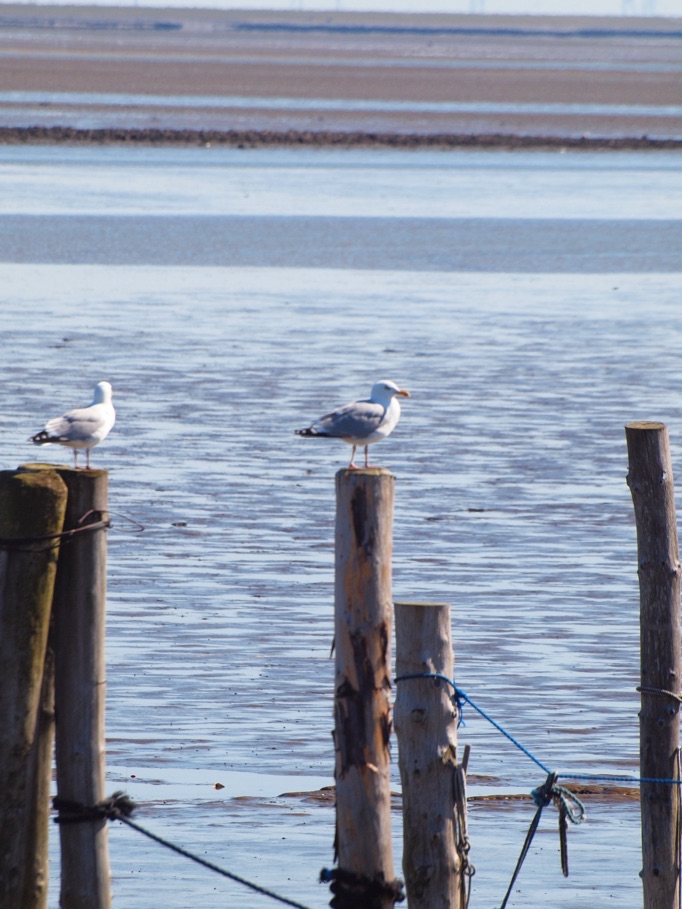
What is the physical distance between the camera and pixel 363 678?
5.72 m

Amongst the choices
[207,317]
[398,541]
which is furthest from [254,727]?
A: [207,317]

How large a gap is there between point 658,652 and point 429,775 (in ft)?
2.99

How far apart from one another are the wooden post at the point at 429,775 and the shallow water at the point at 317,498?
1067mm

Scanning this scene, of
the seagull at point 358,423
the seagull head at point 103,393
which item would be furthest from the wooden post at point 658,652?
the seagull head at point 103,393

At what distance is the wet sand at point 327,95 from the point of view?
185 feet

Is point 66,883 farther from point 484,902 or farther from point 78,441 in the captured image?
point 78,441

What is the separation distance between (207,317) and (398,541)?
1073 cm

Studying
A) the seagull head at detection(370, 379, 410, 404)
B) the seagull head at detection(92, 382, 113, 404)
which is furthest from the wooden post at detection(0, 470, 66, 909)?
the seagull head at detection(92, 382, 113, 404)

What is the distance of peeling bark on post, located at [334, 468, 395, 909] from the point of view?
5621mm

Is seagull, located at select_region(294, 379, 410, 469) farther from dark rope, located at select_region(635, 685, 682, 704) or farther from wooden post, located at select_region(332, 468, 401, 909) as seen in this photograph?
wooden post, located at select_region(332, 468, 401, 909)

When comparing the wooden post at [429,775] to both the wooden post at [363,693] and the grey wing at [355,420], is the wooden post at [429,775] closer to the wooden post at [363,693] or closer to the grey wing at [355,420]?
the wooden post at [363,693]

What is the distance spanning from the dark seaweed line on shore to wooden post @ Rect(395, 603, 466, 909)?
155 feet

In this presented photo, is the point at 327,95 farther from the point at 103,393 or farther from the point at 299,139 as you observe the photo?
the point at 103,393

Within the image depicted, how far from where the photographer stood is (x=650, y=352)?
1984cm
